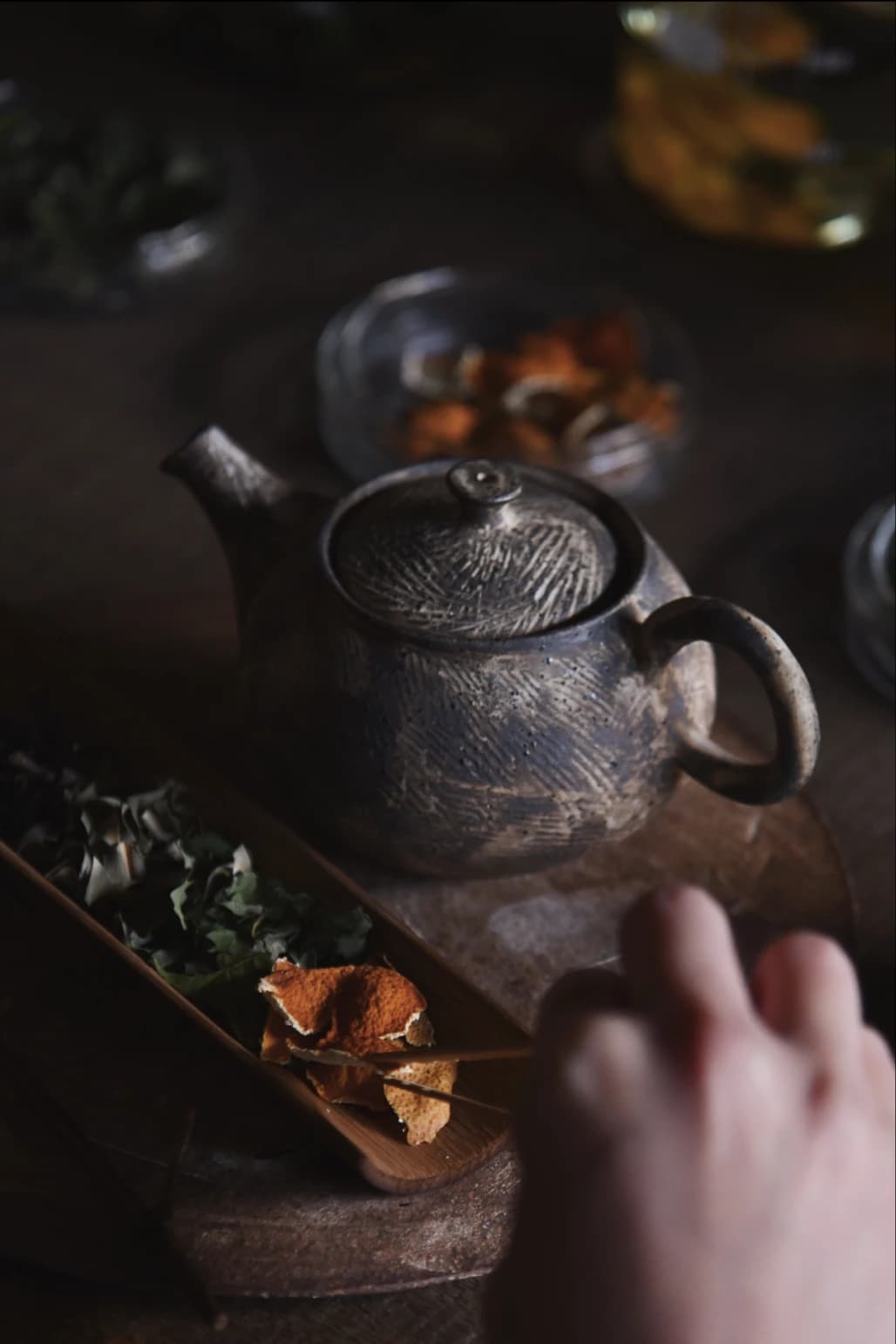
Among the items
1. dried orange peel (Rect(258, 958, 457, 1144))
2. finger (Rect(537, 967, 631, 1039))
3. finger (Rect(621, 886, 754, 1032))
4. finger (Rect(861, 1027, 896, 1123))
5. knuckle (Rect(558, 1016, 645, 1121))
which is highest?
finger (Rect(621, 886, 754, 1032))

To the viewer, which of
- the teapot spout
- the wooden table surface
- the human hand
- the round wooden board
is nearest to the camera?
the human hand

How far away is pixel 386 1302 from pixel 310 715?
24 cm

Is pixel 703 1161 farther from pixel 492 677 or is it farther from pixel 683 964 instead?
pixel 492 677

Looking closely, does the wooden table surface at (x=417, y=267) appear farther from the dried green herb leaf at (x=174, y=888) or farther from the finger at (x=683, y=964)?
the finger at (x=683, y=964)

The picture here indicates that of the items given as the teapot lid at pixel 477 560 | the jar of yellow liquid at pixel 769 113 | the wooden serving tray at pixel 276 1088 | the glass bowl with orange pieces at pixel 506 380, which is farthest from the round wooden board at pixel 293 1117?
the jar of yellow liquid at pixel 769 113

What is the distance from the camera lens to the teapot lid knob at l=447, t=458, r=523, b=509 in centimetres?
62

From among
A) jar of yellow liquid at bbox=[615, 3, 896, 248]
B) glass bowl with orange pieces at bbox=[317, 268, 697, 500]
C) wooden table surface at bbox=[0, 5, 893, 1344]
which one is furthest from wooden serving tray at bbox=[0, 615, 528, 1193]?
jar of yellow liquid at bbox=[615, 3, 896, 248]

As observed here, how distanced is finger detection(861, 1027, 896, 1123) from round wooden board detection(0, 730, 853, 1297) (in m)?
0.21

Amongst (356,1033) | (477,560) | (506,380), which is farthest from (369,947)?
(506,380)

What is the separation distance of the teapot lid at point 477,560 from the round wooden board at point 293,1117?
0.52 feet

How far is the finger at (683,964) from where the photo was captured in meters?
0.39

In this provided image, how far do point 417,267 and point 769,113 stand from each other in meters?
0.32

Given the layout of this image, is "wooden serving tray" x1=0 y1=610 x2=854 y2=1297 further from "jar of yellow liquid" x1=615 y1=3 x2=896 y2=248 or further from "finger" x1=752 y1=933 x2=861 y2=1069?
"jar of yellow liquid" x1=615 y1=3 x2=896 y2=248

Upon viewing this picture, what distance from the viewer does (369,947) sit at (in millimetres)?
633
